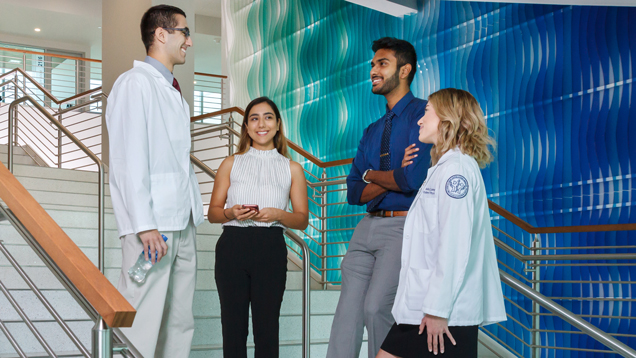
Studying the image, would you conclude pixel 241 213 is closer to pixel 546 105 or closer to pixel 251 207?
pixel 251 207

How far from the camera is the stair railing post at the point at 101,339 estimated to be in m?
1.25

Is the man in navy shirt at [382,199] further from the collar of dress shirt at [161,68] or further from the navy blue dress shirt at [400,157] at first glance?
the collar of dress shirt at [161,68]

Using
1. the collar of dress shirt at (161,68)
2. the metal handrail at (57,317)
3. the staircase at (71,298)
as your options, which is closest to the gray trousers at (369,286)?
the collar of dress shirt at (161,68)

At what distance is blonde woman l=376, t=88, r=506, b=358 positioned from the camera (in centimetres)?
172

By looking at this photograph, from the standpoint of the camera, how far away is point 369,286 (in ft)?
7.20

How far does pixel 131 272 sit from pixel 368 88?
397 centimetres

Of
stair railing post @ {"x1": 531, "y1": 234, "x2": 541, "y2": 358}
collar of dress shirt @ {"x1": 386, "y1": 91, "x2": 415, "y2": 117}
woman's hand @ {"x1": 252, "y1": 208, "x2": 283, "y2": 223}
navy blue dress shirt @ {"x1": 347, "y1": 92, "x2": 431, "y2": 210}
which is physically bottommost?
stair railing post @ {"x1": 531, "y1": 234, "x2": 541, "y2": 358}

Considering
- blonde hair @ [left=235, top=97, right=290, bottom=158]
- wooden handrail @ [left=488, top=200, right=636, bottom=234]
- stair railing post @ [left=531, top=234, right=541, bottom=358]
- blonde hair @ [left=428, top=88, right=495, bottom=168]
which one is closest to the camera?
blonde hair @ [left=428, top=88, right=495, bottom=168]

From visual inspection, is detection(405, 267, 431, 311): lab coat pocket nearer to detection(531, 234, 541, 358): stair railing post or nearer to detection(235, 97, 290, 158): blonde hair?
detection(235, 97, 290, 158): blonde hair

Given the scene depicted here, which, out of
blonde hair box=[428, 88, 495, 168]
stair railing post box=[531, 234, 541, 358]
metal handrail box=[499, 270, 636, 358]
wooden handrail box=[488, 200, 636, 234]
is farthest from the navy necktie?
stair railing post box=[531, 234, 541, 358]

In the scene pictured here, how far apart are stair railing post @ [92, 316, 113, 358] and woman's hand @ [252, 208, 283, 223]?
1.25 metres

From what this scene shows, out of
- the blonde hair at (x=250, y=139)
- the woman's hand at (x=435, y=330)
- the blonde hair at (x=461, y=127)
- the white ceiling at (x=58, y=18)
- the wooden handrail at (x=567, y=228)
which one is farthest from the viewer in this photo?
the white ceiling at (x=58, y=18)

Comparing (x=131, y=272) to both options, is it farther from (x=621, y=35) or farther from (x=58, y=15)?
(x=58, y=15)

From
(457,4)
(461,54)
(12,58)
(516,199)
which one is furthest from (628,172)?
(12,58)
